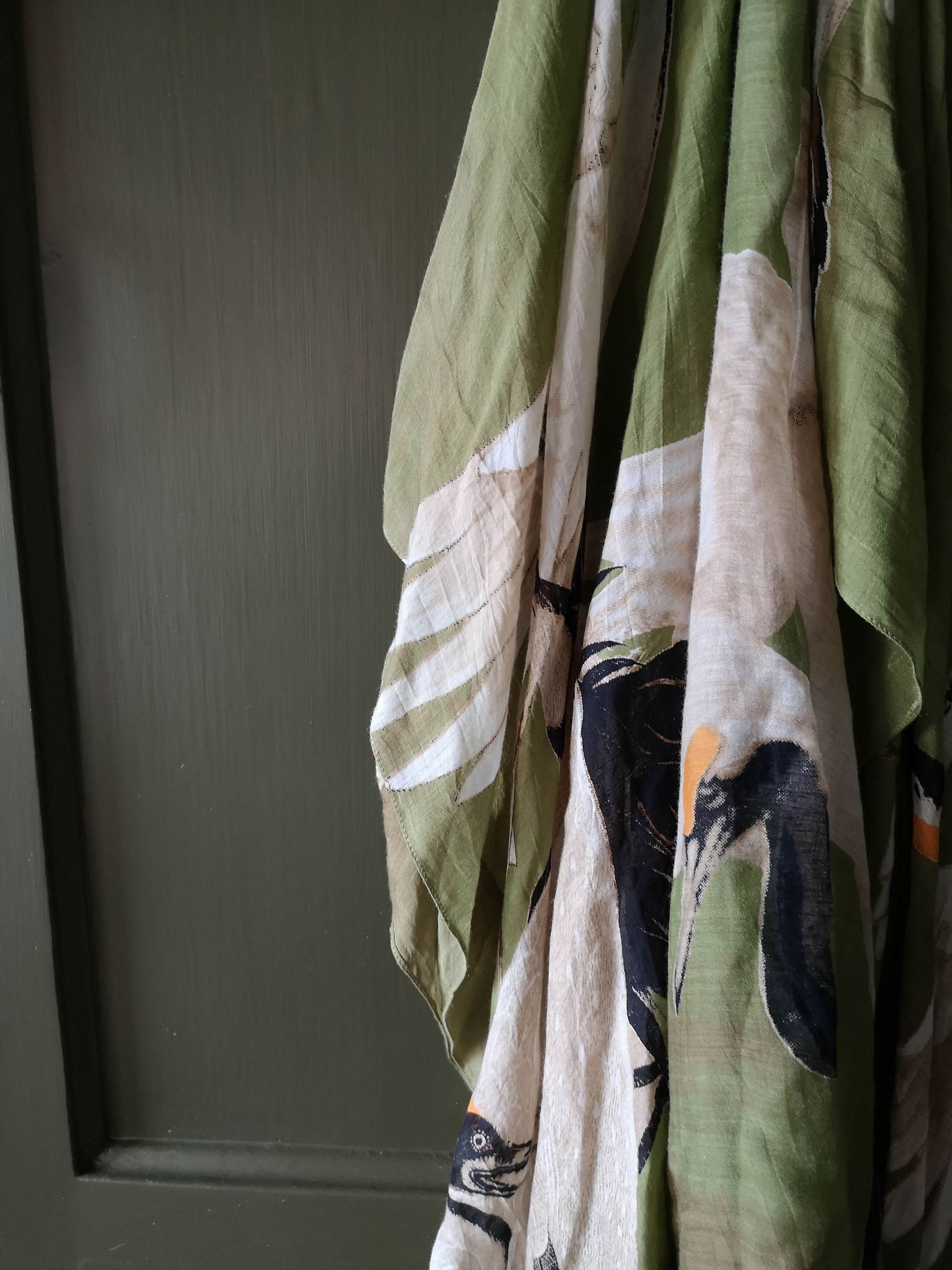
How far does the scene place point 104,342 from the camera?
0.52m

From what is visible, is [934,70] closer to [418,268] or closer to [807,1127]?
[418,268]

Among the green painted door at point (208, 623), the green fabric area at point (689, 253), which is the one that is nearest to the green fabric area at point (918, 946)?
the green fabric area at point (689, 253)

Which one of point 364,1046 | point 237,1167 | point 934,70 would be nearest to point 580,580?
point 934,70

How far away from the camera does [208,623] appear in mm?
553

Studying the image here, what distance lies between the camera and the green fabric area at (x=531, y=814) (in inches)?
14.6

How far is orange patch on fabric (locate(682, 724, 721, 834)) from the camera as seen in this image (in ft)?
1.03

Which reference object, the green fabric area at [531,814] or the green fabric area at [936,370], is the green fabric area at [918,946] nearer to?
the green fabric area at [936,370]

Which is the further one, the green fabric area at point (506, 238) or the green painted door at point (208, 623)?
the green painted door at point (208, 623)

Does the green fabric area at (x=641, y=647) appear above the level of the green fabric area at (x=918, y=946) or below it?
above

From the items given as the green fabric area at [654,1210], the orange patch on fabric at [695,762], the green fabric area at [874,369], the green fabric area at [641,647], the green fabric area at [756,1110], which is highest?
the green fabric area at [874,369]

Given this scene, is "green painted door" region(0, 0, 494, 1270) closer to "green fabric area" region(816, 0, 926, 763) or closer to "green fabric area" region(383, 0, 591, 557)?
"green fabric area" region(383, 0, 591, 557)

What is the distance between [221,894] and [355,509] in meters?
0.31

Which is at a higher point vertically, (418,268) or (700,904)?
(418,268)

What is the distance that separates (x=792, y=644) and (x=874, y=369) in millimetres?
123
